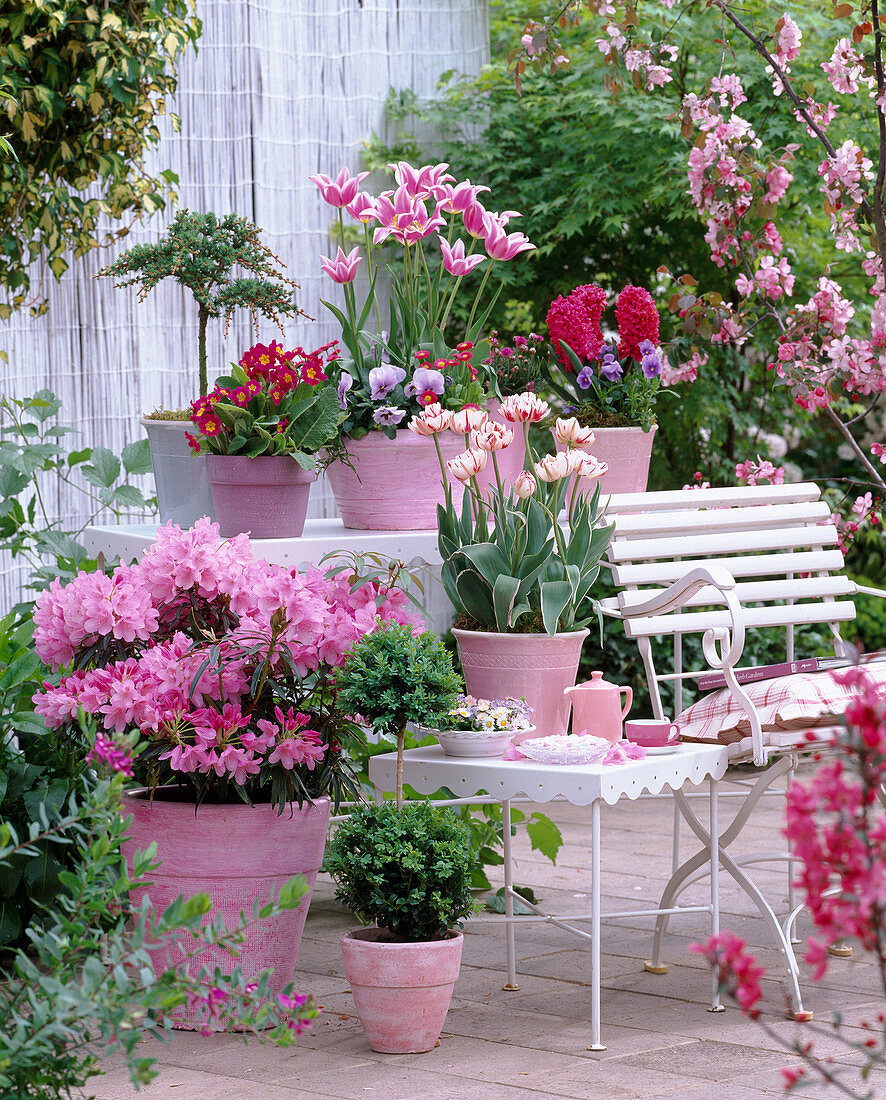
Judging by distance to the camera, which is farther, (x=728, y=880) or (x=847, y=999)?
(x=728, y=880)

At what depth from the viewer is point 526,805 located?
487 centimetres

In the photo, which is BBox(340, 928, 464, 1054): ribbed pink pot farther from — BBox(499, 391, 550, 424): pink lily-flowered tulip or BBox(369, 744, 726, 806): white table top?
BBox(499, 391, 550, 424): pink lily-flowered tulip

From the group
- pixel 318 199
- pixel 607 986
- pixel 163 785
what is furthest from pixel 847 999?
pixel 318 199

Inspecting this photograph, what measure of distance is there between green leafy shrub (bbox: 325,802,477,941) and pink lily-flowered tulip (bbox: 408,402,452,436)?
2.42ft

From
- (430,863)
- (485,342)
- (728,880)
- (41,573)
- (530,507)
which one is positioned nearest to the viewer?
(430,863)

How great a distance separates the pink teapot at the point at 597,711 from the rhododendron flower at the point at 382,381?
2.46 feet

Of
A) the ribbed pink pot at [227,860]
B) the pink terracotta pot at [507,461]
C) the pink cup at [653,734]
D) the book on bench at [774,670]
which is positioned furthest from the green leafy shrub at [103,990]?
the pink terracotta pot at [507,461]

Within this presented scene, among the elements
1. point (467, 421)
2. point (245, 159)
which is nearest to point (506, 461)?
point (467, 421)

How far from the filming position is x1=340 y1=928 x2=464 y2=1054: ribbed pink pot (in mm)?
2531

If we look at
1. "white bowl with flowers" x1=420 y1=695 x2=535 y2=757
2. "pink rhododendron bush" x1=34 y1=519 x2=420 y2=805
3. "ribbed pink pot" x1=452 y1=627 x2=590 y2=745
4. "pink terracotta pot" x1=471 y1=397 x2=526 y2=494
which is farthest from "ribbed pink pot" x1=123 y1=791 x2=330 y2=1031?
"pink terracotta pot" x1=471 y1=397 x2=526 y2=494

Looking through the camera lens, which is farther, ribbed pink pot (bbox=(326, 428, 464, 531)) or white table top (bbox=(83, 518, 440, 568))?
ribbed pink pot (bbox=(326, 428, 464, 531))

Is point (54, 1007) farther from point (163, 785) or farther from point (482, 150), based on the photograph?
point (482, 150)

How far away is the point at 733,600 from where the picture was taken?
108 inches

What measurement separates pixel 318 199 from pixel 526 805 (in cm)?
224
